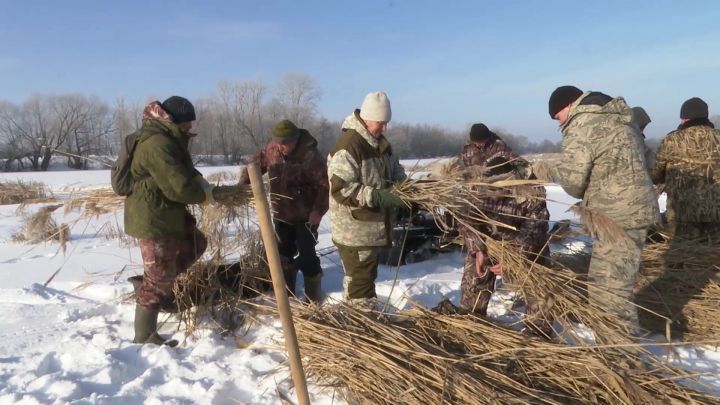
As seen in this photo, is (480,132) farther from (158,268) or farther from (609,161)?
(158,268)

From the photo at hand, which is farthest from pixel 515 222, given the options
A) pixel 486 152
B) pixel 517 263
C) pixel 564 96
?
pixel 564 96

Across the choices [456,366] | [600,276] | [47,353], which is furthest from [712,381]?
[47,353]

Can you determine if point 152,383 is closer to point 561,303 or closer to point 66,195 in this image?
point 66,195

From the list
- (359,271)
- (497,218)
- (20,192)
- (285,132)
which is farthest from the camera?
(20,192)

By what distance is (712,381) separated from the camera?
2.53 meters

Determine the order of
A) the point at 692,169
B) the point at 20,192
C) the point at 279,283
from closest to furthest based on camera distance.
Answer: the point at 279,283 < the point at 692,169 < the point at 20,192

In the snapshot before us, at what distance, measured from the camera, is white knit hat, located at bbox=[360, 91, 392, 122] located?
3084mm

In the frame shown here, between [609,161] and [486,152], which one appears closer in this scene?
[609,161]

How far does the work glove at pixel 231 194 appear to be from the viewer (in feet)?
10.3

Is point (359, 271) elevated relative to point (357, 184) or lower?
lower

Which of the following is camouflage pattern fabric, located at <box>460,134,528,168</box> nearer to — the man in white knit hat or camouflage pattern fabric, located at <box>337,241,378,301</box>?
the man in white knit hat

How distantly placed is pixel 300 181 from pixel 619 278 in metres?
2.61

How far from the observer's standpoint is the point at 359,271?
10.7 ft

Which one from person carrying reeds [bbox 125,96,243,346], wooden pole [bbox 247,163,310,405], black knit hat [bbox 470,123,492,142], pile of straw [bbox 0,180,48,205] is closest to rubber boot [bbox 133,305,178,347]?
person carrying reeds [bbox 125,96,243,346]
